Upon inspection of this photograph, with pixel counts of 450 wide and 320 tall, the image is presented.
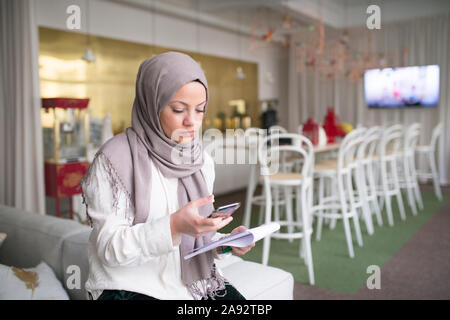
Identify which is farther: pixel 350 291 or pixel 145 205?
pixel 350 291

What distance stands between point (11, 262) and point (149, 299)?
100cm

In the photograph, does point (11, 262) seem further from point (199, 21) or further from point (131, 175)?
point (199, 21)

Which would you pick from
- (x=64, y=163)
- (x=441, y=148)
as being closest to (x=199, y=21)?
(x=64, y=163)

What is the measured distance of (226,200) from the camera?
18.6 feet

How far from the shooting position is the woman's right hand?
85cm

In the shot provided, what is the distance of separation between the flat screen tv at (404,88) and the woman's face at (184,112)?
19.2 ft

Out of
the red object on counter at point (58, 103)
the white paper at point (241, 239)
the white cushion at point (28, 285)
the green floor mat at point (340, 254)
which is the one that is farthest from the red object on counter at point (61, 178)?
the white paper at point (241, 239)

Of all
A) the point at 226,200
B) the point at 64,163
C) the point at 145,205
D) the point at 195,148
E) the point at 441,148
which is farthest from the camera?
the point at 441,148

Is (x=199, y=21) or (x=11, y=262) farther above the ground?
(x=199, y=21)

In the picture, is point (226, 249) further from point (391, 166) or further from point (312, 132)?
point (391, 166)

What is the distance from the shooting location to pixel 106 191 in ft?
3.22

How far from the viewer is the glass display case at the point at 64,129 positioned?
3366mm

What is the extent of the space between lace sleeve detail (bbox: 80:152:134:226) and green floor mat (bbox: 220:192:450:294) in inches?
58.2

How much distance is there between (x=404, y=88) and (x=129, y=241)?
6.56m
